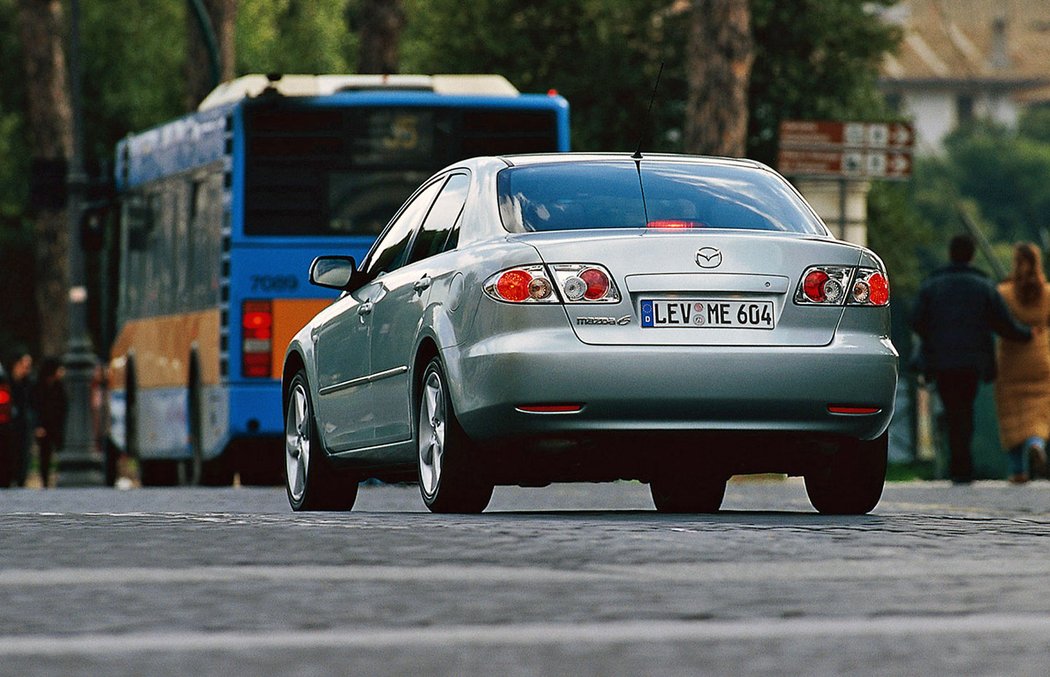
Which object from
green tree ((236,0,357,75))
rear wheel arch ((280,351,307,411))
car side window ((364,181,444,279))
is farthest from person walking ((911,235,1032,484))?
green tree ((236,0,357,75))

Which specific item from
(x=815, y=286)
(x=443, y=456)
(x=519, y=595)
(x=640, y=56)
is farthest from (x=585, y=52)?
(x=519, y=595)

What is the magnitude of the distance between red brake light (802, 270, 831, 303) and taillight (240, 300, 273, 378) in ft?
29.2

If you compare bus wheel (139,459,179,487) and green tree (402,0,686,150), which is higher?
green tree (402,0,686,150)

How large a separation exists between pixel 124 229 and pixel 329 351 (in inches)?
468

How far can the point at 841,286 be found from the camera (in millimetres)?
10797

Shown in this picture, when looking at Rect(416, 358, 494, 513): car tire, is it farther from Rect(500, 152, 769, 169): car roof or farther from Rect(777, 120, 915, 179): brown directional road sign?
Rect(777, 120, 915, 179): brown directional road sign

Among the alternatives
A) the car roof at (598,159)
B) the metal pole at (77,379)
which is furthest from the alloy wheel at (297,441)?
the metal pole at (77,379)

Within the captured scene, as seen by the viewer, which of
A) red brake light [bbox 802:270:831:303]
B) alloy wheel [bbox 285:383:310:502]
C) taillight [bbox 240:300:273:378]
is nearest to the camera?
red brake light [bbox 802:270:831:303]

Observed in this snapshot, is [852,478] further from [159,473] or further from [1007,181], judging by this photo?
[1007,181]

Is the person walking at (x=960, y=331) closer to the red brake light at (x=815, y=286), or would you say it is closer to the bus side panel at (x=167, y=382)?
the bus side panel at (x=167, y=382)

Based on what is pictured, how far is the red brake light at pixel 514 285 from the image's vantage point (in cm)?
1052

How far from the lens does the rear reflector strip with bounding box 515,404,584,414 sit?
10.6 meters

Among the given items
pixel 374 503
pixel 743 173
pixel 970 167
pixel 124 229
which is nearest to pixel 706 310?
pixel 743 173

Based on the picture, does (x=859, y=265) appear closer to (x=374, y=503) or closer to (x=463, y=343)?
(x=463, y=343)
